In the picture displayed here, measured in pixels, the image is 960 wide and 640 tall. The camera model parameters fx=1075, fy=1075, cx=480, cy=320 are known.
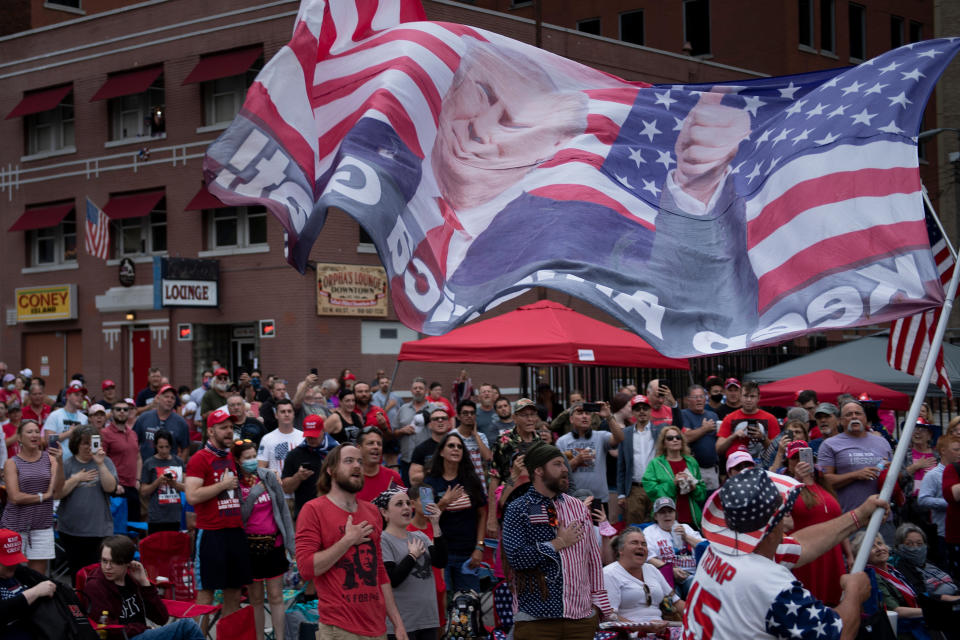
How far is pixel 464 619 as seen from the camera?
28.3ft

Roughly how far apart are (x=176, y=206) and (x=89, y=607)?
2233cm

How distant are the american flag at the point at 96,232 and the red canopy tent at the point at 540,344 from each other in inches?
671

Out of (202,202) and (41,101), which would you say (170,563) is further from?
(41,101)

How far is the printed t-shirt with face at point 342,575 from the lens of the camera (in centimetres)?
657

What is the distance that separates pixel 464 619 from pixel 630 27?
32.9 metres

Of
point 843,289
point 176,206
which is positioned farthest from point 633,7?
point 843,289

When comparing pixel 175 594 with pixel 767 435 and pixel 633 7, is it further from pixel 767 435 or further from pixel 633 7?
pixel 633 7

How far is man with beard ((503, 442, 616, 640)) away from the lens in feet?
20.7

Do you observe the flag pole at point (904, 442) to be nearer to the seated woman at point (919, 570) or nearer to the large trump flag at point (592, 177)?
the large trump flag at point (592, 177)

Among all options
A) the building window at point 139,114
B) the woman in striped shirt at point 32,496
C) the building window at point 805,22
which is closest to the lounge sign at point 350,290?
the building window at point 139,114

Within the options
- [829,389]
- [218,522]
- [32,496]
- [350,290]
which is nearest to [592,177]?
[218,522]

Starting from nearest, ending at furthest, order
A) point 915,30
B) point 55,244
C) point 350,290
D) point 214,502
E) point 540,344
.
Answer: point 214,502
point 540,344
point 350,290
point 55,244
point 915,30

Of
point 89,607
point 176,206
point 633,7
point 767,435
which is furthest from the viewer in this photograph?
point 633,7

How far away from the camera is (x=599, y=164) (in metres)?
6.26
